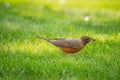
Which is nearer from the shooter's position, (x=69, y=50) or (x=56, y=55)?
(x=69, y=50)

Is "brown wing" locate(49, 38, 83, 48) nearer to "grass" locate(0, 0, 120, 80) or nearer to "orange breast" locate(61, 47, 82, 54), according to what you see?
"orange breast" locate(61, 47, 82, 54)

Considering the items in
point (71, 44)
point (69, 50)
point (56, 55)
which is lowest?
point (56, 55)

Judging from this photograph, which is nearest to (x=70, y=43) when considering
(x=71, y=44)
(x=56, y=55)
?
(x=71, y=44)

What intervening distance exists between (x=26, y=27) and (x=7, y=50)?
2739mm

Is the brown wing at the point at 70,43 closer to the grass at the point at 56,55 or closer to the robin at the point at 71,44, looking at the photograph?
the robin at the point at 71,44

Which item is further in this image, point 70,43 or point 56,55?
point 56,55

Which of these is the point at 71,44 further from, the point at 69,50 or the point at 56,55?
the point at 56,55

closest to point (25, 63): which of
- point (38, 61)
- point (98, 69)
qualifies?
point (38, 61)

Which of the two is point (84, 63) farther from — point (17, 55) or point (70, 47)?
point (17, 55)

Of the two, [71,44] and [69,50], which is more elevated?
[71,44]

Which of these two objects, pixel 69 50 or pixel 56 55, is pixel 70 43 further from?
→ pixel 56 55

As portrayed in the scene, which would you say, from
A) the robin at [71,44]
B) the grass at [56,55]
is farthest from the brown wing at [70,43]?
the grass at [56,55]

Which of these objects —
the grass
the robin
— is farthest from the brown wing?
the grass

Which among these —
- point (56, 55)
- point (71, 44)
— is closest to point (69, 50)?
point (71, 44)
